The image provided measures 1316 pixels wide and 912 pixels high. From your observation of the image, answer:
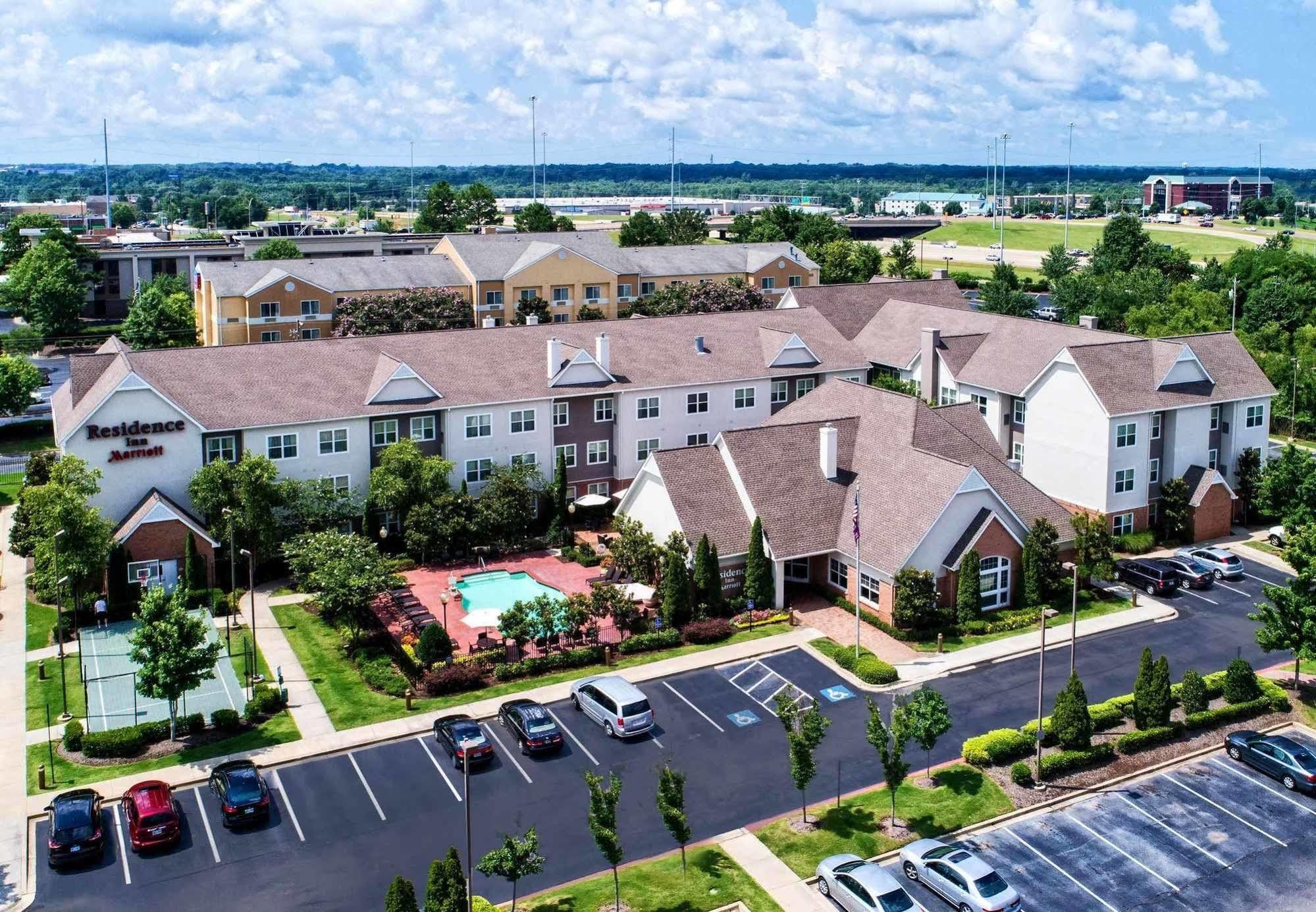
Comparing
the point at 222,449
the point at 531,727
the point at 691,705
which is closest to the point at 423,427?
the point at 222,449

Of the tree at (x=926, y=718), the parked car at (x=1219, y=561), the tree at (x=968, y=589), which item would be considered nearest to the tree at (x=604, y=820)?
the tree at (x=926, y=718)

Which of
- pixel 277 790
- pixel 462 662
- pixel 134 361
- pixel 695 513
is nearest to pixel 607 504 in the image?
pixel 695 513

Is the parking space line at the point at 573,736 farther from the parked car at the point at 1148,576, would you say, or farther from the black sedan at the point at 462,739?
the parked car at the point at 1148,576

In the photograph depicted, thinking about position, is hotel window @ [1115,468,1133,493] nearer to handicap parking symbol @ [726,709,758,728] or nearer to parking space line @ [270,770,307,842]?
handicap parking symbol @ [726,709,758,728]

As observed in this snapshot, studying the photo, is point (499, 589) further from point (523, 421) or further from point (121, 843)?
point (121, 843)

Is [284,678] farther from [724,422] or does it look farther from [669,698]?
[724,422]

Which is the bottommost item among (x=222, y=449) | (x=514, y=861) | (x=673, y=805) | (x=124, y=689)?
(x=124, y=689)

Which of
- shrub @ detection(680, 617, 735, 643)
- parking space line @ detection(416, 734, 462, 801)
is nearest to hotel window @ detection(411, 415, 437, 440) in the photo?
shrub @ detection(680, 617, 735, 643)
